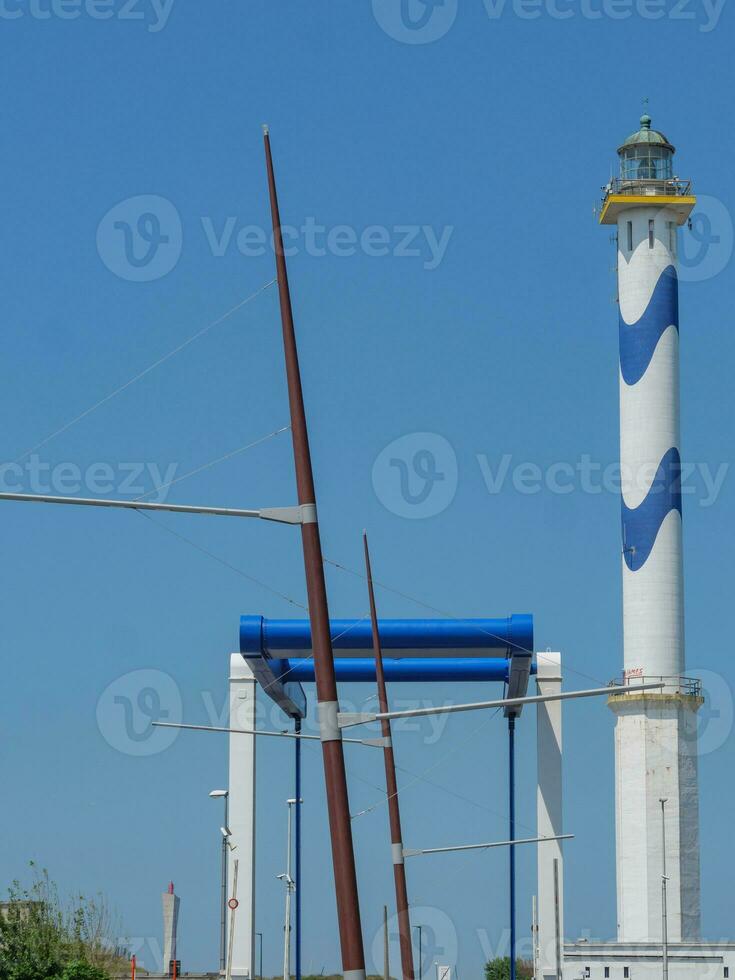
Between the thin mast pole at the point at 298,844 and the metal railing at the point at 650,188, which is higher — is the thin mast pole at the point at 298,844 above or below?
below

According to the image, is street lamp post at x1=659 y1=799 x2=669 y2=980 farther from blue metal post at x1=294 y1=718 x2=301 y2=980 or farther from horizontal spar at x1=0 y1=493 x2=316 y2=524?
horizontal spar at x1=0 y1=493 x2=316 y2=524

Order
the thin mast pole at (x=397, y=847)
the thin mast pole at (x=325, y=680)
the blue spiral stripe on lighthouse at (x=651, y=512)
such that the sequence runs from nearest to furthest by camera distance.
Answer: the thin mast pole at (x=325, y=680) → the thin mast pole at (x=397, y=847) → the blue spiral stripe on lighthouse at (x=651, y=512)

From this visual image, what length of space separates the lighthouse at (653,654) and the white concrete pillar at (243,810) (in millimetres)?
15915

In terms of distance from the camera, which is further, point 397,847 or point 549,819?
point 549,819

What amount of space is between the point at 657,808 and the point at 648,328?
16.6 metres

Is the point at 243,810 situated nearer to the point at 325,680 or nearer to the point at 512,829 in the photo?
the point at 512,829

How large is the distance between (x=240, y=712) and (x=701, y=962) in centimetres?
1920

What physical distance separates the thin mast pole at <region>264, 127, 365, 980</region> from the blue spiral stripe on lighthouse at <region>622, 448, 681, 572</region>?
51.1 m

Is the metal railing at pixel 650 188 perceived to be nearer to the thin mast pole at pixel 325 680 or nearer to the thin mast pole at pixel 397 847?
the thin mast pole at pixel 397 847

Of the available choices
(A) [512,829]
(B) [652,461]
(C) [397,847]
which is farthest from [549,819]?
(C) [397,847]

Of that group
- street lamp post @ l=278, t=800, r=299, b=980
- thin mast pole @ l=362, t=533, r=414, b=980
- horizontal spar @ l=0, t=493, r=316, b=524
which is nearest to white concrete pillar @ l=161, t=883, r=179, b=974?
street lamp post @ l=278, t=800, r=299, b=980

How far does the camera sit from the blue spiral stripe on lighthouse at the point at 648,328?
219 ft

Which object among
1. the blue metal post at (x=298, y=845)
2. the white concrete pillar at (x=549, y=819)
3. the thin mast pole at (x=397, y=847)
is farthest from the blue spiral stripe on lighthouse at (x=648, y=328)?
the thin mast pole at (x=397, y=847)

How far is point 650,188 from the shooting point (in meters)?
69.5
